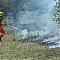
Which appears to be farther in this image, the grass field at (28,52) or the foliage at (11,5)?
the foliage at (11,5)

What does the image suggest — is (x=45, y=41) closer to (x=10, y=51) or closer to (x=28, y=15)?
(x=10, y=51)

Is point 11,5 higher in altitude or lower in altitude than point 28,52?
higher

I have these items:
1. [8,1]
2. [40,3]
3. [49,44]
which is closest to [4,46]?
[49,44]

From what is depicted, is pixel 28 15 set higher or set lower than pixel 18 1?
lower

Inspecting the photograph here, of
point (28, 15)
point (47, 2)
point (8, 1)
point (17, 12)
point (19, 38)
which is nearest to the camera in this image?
point (19, 38)

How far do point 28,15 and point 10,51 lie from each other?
1449 centimetres

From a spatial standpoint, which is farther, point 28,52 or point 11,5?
point 11,5

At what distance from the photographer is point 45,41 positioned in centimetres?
1177

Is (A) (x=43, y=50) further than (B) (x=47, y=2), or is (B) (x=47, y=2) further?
(B) (x=47, y=2)

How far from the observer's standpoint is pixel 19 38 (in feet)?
42.9

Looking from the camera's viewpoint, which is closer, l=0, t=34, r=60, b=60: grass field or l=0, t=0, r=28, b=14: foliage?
l=0, t=34, r=60, b=60: grass field

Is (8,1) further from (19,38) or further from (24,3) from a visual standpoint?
(19,38)

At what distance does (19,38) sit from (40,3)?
654 centimetres

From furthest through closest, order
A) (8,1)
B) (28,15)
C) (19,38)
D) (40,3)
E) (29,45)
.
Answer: (28,15) < (8,1) < (40,3) < (19,38) < (29,45)
